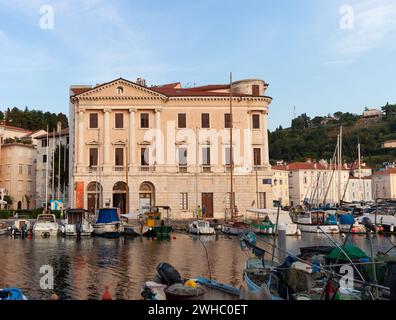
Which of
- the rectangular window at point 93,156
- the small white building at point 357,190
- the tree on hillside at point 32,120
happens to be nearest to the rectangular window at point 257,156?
the rectangular window at point 93,156

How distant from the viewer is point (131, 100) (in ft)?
178

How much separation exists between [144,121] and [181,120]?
4518 mm

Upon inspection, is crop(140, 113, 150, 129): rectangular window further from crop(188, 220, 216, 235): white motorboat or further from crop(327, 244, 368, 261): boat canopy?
crop(327, 244, 368, 261): boat canopy

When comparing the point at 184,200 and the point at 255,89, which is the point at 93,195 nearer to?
the point at 184,200

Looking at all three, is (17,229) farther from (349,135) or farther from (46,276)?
(349,135)

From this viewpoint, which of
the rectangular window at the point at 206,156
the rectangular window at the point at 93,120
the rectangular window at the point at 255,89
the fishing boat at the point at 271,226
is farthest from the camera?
the rectangular window at the point at 255,89

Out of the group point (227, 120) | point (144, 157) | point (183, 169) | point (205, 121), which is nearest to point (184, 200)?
point (183, 169)

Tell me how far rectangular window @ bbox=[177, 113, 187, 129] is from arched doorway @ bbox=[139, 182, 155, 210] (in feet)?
26.3

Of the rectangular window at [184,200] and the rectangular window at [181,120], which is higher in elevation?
the rectangular window at [181,120]

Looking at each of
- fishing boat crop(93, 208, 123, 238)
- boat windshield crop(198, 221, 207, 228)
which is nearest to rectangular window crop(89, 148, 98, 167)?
fishing boat crop(93, 208, 123, 238)

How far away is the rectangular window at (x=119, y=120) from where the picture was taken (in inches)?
2135

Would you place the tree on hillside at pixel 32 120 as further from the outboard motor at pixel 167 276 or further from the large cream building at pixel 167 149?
the outboard motor at pixel 167 276

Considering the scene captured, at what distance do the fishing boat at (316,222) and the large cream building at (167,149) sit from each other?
7443mm

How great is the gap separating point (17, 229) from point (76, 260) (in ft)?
63.9
